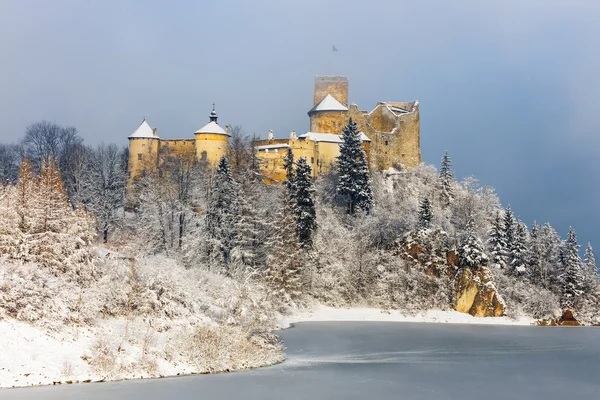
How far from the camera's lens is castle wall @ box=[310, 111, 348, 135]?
68.4 meters

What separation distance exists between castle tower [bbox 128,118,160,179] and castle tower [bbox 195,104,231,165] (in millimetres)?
4281

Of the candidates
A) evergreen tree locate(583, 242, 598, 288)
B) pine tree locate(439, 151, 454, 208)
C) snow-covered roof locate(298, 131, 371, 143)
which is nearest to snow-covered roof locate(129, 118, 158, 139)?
snow-covered roof locate(298, 131, 371, 143)

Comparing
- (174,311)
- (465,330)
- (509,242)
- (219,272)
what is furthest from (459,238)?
Answer: (174,311)

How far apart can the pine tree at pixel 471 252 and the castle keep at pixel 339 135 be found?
1735 centimetres

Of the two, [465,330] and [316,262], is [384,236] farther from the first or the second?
[465,330]

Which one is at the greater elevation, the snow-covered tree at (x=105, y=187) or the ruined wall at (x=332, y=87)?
the ruined wall at (x=332, y=87)

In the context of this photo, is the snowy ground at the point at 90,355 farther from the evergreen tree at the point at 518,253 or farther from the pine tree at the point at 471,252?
the evergreen tree at the point at 518,253

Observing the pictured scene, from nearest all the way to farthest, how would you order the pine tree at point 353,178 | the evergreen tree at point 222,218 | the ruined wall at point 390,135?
the evergreen tree at point 222,218 → the pine tree at point 353,178 → the ruined wall at point 390,135

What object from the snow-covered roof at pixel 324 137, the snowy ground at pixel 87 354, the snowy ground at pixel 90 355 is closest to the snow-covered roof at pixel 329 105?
the snow-covered roof at pixel 324 137

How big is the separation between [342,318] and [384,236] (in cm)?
840

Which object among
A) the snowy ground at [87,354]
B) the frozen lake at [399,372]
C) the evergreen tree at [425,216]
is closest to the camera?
the snowy ground at [87,354]

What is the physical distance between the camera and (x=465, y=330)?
42.7 metres

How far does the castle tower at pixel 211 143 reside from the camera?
64150 millimetres

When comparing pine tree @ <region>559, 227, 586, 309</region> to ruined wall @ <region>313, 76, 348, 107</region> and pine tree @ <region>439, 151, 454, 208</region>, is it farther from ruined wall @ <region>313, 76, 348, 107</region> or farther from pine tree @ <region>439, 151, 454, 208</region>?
ruined wall @ <region>313, 76, 348, 107</region>
